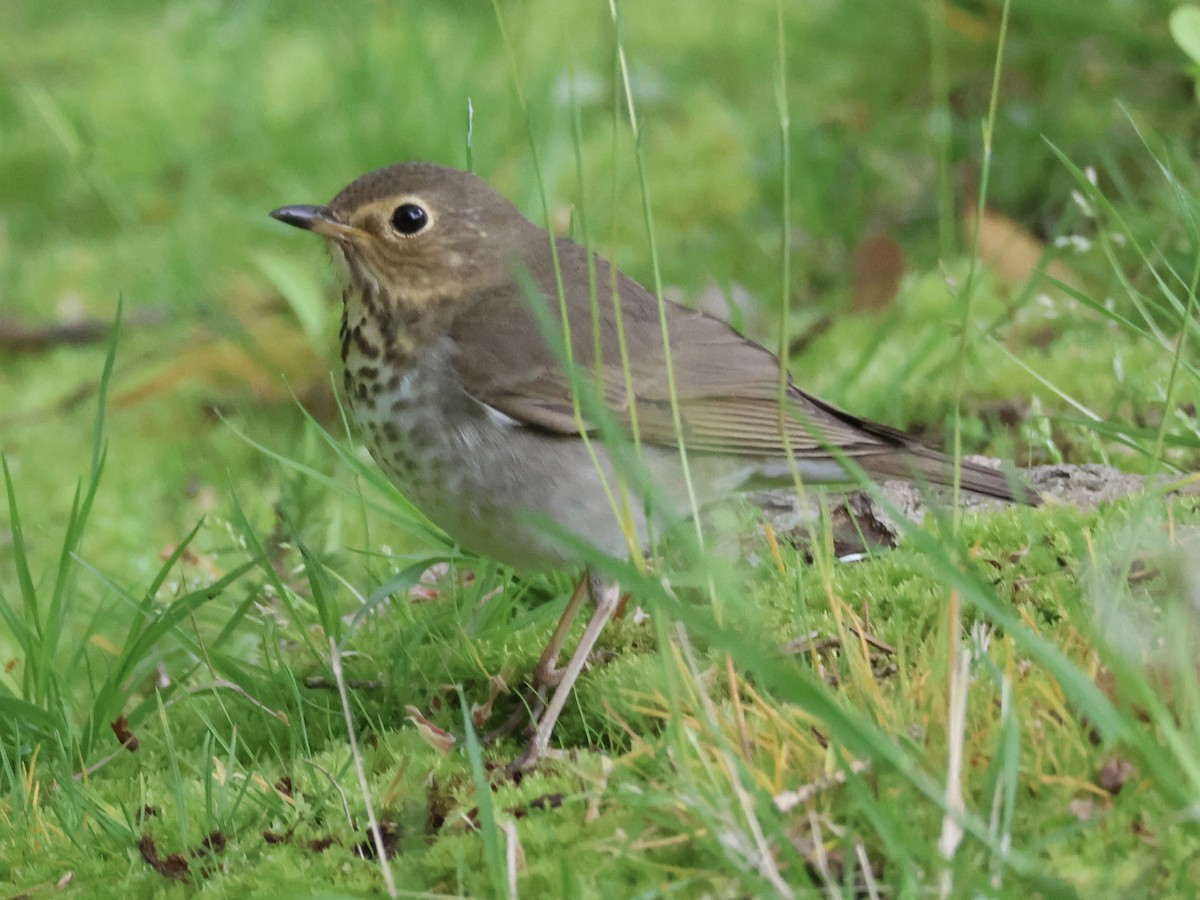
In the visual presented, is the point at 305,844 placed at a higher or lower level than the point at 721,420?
lower

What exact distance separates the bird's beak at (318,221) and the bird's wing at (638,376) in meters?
0.32

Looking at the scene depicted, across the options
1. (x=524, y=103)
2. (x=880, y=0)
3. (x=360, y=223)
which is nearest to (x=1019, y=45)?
(x=880, y=0)

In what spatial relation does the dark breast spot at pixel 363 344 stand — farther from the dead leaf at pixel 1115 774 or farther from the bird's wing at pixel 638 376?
the dead leaf at pixel 1115 774

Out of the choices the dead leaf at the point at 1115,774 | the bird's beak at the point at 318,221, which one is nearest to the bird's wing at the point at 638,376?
the bird's beak at the point at 318,221

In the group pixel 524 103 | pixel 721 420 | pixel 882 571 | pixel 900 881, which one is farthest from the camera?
pixel 721 420

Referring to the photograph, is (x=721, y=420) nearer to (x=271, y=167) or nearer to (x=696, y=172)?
(x=696, y=172)

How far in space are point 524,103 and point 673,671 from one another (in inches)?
34.7

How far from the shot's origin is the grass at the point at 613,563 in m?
1.90

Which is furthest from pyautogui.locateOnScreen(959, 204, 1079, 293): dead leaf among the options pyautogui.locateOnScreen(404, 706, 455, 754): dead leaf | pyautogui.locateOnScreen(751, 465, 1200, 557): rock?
pyautogui.locateOnScreen(404, 706, 455, 754): dead leaf

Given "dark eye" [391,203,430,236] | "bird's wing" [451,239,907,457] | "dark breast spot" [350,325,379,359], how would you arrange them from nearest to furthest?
"bird's wing" [451,239,907,457], "dark breast spot" [350,325,379,359], "dark eye" [391,203,430,236]

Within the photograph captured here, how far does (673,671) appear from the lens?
6.27 feet

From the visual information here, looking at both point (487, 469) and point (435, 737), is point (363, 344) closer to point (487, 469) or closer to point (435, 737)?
point (487, 469)

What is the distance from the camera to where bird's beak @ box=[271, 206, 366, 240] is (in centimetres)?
326

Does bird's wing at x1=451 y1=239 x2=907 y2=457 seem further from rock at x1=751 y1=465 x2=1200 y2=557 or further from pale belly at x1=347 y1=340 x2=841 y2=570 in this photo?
rock at x1=751 y1=465 x2=1200 y2=557
